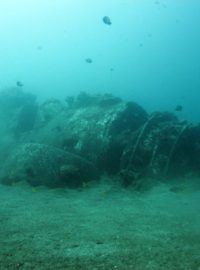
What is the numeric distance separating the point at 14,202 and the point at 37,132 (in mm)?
9510

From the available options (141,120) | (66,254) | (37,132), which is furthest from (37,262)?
(37,132)

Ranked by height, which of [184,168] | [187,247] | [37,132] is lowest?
[187,247]

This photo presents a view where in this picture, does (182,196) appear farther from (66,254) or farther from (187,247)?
(66,254)

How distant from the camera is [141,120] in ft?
50.5

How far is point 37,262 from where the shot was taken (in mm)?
5105

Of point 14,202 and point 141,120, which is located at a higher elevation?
point 141,120

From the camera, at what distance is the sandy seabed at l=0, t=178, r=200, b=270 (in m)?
5.24

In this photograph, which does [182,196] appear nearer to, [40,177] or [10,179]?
[40,177]

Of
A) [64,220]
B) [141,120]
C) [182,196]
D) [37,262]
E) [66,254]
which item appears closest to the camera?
[37,262]

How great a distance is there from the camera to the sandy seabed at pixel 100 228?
5.24 m

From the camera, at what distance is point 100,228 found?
7199 mm

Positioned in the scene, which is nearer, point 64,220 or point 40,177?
point 64,220

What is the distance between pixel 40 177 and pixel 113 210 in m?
4.27

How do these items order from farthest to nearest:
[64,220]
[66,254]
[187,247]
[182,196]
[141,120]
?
[141,120] → [182,196] → [64,220] → [187,247] → [66,254]
